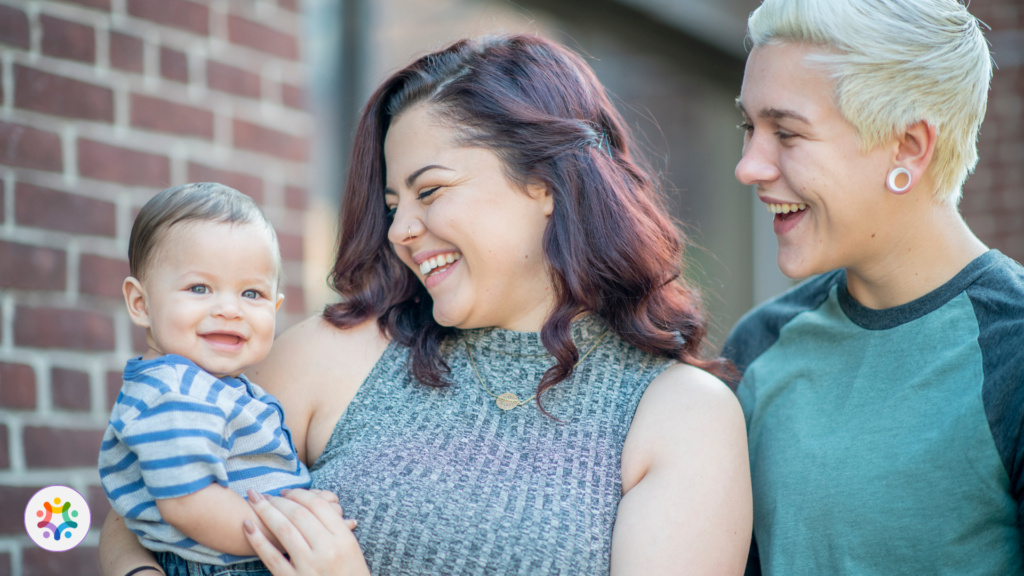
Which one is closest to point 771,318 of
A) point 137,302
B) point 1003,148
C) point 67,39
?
point 137,302

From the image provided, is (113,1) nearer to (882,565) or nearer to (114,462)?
(114,462)

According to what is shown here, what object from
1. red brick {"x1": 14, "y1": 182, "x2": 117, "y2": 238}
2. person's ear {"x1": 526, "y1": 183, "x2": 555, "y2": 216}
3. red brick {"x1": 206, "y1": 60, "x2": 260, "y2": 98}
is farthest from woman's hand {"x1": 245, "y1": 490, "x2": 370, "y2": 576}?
red brick {"x1": 206, "y1": 60, "x2": 260, "y2": 98}

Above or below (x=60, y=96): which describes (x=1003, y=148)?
below

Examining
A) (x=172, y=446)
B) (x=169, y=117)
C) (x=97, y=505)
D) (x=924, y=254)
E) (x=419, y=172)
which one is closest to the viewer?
(x=172, y=446)

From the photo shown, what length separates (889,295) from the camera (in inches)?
69.2

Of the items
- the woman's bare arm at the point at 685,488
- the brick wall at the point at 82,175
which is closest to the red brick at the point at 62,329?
the brick wall at the point at 82,175

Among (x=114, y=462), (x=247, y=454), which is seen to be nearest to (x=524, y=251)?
(x=247, y=454)

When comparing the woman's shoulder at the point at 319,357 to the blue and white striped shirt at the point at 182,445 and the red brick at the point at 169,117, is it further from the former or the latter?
the red brick at the point at 169,117

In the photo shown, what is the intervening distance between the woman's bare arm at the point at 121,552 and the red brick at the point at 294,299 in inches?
37.6

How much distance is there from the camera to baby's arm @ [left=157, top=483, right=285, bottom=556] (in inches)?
54.0

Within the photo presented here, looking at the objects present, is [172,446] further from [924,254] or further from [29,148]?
[924,254]

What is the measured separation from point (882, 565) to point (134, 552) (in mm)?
1407

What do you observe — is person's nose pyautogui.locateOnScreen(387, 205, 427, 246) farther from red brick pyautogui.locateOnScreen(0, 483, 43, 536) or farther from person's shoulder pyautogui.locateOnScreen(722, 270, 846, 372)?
red brick pyautogui.locateOnScreen(0, 483, 43, 536)

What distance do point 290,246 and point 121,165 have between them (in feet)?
1.86
